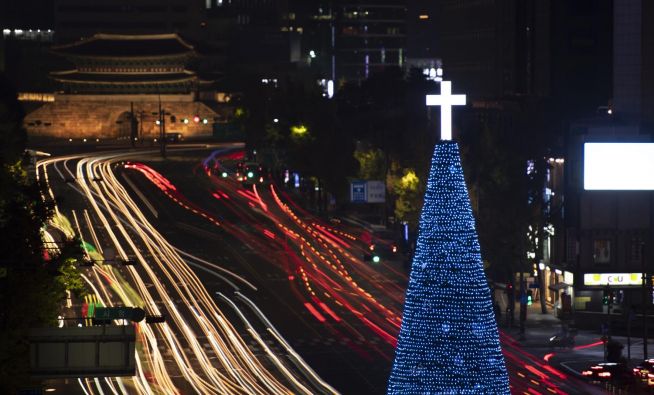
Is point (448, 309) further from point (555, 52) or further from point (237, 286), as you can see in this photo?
point (555, 52)

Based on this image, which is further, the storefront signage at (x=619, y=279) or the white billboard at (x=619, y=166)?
the storefront signage at (x=619, y=279)

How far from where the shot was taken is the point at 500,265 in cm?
9219

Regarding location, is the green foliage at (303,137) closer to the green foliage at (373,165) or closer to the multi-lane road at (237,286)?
the green foliage at (373,165)

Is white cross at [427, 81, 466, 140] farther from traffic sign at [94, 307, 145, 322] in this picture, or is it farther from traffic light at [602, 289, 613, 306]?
traffic light at [602, 289, 613, 306]

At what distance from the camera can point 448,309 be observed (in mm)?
43594

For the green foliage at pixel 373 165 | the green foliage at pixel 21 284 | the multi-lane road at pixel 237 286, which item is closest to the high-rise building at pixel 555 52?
the green foliage at pixel 373 165

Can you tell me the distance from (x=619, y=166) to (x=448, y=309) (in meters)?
43.7

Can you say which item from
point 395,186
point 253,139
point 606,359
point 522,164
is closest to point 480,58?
point 253,139

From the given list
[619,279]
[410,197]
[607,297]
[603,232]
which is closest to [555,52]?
[410,197]

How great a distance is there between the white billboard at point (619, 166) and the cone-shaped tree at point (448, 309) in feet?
138

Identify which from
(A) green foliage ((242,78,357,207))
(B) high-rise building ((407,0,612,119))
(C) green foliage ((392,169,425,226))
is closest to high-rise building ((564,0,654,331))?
(C) green foliage ((392,169,425,226))

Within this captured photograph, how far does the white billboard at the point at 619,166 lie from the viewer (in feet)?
277

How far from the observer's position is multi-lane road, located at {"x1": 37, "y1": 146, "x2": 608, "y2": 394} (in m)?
72.0

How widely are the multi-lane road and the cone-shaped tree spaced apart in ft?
49.4
